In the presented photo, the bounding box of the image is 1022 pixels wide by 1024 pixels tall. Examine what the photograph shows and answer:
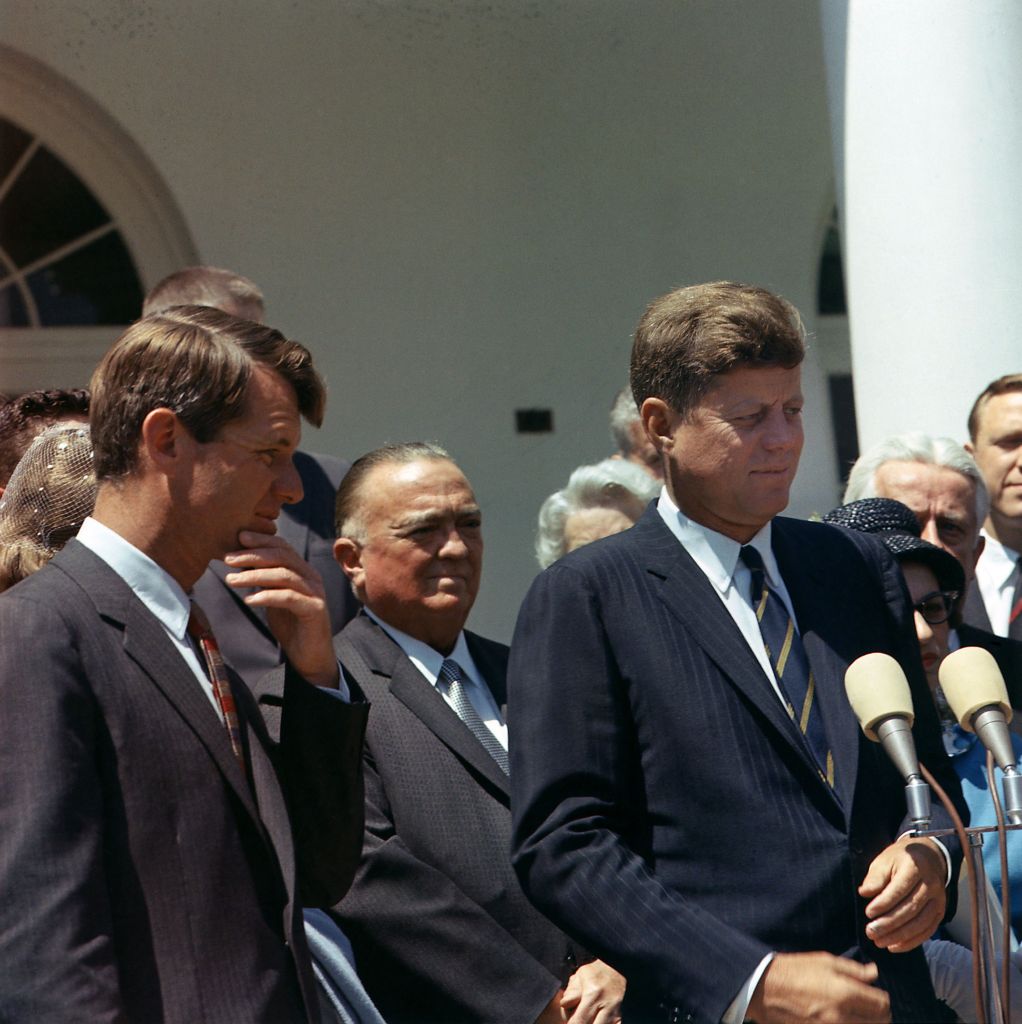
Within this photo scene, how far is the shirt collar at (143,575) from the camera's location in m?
2.55

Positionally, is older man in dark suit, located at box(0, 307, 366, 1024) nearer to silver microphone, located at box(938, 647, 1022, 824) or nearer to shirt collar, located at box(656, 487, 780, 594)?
shirt collar, located at box(656, 487, 780, 594)

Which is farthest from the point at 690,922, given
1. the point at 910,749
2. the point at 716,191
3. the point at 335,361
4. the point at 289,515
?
the point at 716,191

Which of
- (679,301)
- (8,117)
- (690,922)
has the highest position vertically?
(8,117)

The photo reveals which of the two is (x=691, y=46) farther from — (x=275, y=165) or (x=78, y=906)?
(x=78, y=906)

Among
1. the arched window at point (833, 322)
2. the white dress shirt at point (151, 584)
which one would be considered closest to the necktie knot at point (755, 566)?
the white dress shirt at point (151, 584)

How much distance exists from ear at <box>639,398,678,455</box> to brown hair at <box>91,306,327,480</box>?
725mm

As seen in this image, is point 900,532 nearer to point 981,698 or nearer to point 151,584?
point 981,698

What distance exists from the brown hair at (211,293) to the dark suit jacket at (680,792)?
7.59ft

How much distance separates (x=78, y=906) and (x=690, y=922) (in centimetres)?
93

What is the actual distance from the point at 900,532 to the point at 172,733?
204 cm

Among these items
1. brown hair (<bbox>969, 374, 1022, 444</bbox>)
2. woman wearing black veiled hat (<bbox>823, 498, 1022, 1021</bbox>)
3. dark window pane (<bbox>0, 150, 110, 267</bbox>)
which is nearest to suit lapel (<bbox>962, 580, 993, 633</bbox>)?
brown hair (<bbox>969, 374, 1022, 444</bbox>)

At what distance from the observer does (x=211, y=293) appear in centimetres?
487

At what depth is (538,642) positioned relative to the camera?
9.22 feet

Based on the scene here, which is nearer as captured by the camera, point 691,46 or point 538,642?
point 538,642
